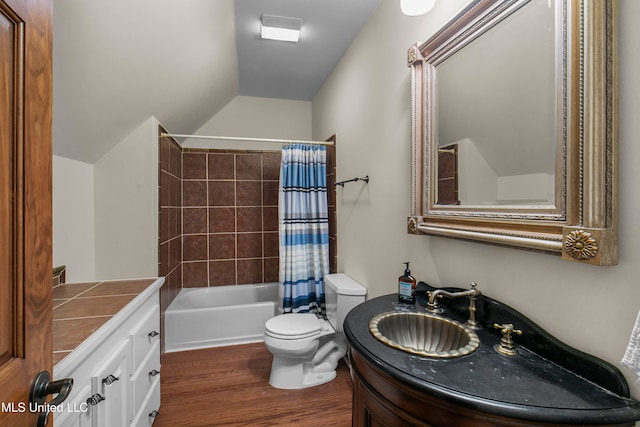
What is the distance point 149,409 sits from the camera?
155cm

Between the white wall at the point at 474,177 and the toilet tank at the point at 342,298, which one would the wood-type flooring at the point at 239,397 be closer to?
the toilet tank at the point at 342,298

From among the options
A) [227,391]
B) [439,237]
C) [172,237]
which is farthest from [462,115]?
[172,237]

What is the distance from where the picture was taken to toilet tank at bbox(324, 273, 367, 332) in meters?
2.04

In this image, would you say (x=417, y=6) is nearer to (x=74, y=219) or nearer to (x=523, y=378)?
(x=523, y=378)

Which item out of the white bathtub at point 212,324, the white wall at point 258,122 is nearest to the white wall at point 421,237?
the white wall at point 258,122

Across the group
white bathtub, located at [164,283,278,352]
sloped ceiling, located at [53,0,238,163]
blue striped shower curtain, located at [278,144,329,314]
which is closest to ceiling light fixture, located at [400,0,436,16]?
sloped ceiling, located at [53,0,238,163]

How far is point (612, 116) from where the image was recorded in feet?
2.31

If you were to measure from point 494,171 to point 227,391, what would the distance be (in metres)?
2.07

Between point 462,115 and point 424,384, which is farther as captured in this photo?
point 462,115

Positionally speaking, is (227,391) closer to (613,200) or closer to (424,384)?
(424,384)

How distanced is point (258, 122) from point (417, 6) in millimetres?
2445

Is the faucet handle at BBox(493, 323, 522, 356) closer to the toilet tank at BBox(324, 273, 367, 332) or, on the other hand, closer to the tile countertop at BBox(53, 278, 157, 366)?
→ the toilet tank at BBox(324, 273, 367, 332)

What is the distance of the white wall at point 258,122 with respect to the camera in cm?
332

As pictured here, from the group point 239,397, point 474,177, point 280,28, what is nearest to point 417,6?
point 474,177
